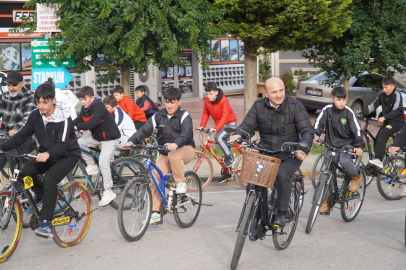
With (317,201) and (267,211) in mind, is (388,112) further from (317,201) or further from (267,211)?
(267,211)

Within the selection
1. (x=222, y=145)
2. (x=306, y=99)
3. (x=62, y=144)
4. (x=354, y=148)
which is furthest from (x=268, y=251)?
(x=306, y=99)

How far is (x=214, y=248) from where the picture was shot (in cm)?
567

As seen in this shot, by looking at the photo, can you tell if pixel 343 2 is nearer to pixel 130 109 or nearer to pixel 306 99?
pixel 130 109

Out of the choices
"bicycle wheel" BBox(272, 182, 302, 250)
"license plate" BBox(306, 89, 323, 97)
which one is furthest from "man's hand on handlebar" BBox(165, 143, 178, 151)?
"license plate" BBox(306, 89, 323, 97)

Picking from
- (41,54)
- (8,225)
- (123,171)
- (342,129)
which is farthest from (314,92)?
(8,225)

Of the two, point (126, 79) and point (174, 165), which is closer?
point (174, 165)

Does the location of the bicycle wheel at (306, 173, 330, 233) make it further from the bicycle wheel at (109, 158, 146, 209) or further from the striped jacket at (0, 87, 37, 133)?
the striped jacket at (0, 87, 37, 133)

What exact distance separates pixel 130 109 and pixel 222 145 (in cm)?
218

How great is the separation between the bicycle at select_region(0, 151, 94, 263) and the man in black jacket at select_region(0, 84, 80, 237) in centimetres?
12

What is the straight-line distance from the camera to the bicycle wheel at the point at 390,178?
831cm

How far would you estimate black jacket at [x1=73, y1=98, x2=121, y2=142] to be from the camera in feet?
23.1

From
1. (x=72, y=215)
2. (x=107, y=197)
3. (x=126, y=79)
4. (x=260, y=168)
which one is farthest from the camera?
(x=126, y=79)

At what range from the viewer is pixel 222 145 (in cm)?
904

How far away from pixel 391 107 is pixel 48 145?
21.2 feet
